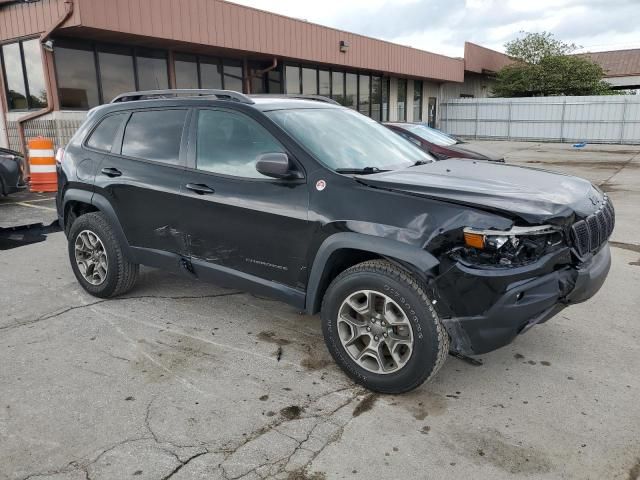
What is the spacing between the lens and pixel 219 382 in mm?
3262

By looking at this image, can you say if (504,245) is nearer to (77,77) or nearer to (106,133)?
(106,133)

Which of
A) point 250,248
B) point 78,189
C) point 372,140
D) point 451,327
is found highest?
point 372,140

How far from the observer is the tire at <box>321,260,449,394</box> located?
112 inches

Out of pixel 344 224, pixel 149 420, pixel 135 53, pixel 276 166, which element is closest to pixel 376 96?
pixel 135 53

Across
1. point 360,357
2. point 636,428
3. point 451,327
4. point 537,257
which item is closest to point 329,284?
point 360,357

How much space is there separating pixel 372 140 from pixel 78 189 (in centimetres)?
264

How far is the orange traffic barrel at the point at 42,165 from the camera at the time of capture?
1053 cm

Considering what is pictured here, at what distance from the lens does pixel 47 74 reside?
38.6 ft

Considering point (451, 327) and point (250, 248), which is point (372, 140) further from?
point (451, 327)

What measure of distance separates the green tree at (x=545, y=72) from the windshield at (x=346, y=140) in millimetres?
30862

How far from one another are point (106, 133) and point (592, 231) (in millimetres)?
3872

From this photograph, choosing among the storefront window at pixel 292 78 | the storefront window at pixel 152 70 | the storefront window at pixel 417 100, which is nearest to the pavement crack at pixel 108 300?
the storefront window at pixel 152 70

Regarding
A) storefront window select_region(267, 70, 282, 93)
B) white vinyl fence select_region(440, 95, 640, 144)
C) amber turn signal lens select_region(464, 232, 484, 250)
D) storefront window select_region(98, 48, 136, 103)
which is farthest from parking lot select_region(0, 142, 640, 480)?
white vinyl fence select_region(440, 95, 640, 144)

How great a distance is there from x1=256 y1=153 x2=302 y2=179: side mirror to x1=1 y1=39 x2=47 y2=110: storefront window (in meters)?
11.2
